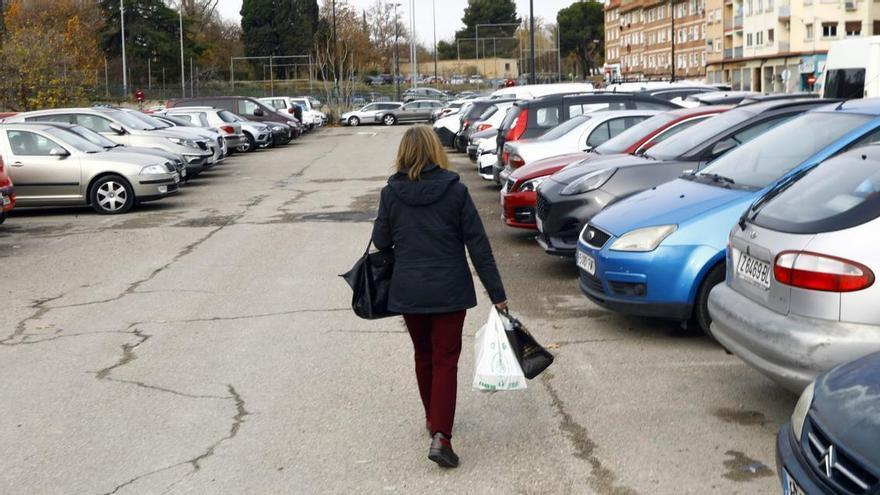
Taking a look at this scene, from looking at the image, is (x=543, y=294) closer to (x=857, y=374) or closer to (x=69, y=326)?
(x=69, y=326)

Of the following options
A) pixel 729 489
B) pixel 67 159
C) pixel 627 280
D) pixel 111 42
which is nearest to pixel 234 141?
pixel 67 159

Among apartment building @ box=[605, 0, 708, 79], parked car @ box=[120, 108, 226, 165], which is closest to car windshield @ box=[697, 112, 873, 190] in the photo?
parked car @ box=[120, 108, 226, 165]

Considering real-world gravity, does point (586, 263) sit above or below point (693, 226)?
below

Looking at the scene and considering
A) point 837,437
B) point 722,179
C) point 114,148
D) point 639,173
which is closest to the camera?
point 837,437

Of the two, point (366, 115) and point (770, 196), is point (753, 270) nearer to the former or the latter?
point (770, 196)

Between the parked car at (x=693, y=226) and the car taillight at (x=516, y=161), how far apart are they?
582 centimetres

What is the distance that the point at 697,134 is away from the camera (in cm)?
996

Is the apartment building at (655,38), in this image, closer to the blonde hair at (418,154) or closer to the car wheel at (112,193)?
the car wheel at (112,193)

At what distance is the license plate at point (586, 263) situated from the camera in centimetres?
780

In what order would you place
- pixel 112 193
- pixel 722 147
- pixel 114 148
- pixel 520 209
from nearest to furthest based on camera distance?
pixel 722 147 → pixel 520 209 → pixel 112 193 → pixel 114 148

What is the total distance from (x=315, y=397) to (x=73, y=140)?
12699 millimetres

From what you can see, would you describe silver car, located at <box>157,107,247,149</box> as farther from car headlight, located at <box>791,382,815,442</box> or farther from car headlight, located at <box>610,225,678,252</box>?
car headlight, located at <box>791,382,815,442</box>

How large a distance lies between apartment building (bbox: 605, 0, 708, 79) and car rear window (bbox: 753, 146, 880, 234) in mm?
89847

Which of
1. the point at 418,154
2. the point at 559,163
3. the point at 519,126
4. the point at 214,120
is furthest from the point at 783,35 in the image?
the point at 418,154
